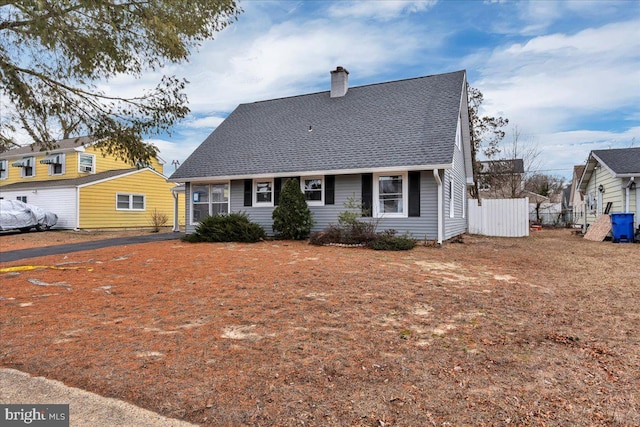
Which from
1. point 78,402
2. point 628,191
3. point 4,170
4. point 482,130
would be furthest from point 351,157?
point 4,170

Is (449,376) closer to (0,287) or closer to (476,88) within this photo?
(0,287)

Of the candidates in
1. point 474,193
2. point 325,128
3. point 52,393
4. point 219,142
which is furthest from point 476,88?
point 52,393

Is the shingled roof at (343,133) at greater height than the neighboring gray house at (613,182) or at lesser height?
greater

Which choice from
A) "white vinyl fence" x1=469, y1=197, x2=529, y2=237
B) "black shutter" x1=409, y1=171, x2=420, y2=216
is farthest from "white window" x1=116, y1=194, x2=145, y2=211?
"white vinyl fence" x1=469, y1=197, x2=529, y2=237

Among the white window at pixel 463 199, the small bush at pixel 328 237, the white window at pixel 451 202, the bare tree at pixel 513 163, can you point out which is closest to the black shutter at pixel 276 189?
the small bush at pixel 328 237

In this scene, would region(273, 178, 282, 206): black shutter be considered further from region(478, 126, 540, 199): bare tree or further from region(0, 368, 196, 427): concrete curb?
region(478, 126, 540, 199): bare tree

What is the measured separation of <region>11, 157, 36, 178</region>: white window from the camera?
2413 cm

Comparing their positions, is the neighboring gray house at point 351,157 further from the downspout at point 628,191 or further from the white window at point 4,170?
the white window at point 4,170

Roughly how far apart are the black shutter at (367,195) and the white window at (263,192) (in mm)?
3680

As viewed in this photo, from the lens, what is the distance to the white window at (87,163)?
22.7m

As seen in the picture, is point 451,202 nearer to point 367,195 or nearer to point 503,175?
point 367,195

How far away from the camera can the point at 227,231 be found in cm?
1255

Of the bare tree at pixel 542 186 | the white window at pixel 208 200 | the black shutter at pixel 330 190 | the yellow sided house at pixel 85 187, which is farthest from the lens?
the bare tree at pixel 542 186

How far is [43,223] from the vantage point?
2012 centimetres
